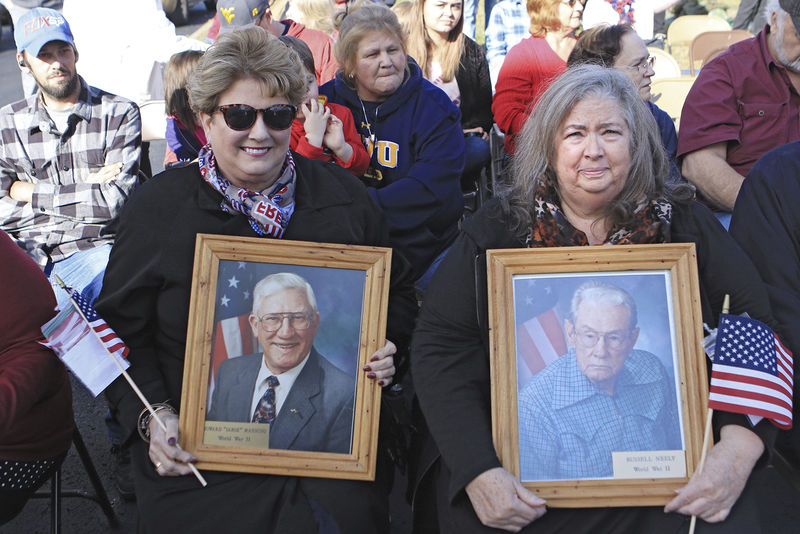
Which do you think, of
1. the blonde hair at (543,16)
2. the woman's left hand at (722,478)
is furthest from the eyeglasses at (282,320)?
the blonde hair at (543,16)

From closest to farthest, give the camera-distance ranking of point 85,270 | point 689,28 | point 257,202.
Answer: point 257,202, point 85,270, point 689,28

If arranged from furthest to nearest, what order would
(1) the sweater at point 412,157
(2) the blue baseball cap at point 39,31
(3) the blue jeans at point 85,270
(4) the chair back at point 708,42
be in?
(4) the chair back at point 708,42 → (2) the blue baseball cap at point 39,31 → (1) the sweater at point 412,157 → (3) the blue jeans at point 85,270

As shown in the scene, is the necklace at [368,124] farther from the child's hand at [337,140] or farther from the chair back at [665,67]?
the chair back at [665,67]

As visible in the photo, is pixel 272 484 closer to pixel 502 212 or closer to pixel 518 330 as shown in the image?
pixel 518 330

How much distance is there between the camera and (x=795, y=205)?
2865mm

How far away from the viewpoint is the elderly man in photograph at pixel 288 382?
244 cm

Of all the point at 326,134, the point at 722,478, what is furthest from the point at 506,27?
the point at 722,478

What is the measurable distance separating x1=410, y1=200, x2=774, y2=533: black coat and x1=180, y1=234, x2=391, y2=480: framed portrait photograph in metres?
0.20

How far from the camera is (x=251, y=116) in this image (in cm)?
266

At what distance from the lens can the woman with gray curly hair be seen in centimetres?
237

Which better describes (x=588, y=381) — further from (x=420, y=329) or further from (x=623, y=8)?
(x=623, y=8)

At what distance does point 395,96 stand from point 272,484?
237 cm

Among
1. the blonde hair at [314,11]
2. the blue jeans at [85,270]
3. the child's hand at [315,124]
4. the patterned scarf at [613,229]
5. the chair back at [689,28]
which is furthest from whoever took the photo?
the chair back at [689,28]

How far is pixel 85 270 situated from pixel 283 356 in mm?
1912
